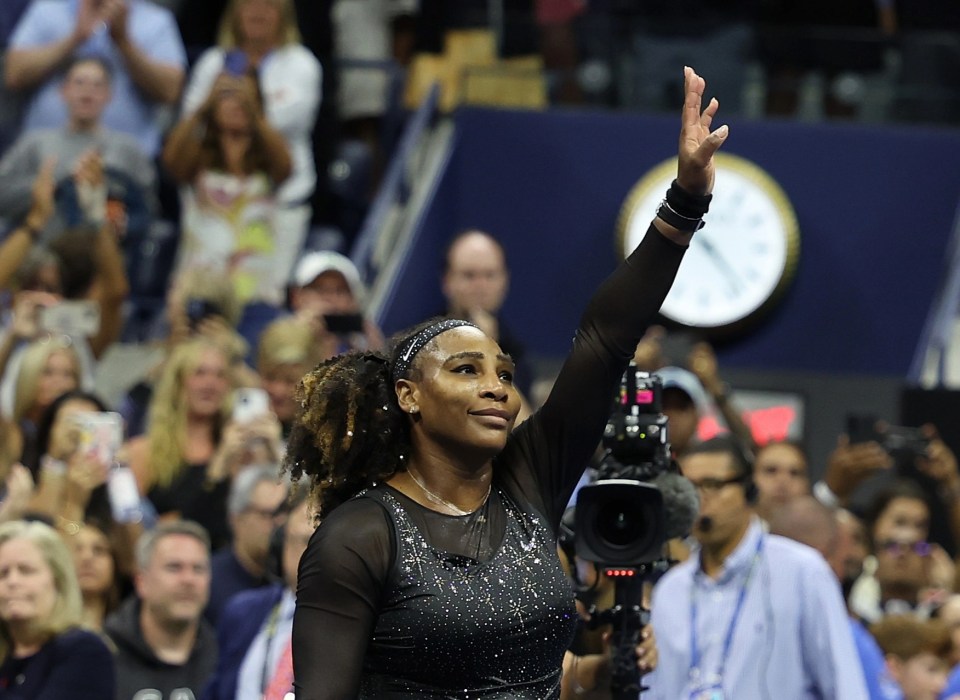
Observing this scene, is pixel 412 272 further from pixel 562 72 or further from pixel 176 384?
pixel 176 384

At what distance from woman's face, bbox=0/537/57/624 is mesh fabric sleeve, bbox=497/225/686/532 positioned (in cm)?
263

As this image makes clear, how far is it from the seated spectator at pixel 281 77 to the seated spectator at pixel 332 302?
91cm

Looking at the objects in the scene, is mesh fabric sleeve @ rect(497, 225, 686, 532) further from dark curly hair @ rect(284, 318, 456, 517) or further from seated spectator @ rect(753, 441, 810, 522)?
seated spectator @ rect(753, 441, 810, 522)

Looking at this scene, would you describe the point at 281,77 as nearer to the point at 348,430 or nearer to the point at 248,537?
the point at 248,537

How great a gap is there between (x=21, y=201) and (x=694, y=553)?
154 inches

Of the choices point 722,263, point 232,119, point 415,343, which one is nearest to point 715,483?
point 415,343

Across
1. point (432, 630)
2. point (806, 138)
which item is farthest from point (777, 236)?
point (432, 630)

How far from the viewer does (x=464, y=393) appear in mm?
3812

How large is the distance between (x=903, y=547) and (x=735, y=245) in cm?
301

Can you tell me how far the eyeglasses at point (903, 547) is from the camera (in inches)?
329

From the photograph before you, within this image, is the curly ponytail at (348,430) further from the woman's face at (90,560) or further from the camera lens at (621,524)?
the woman's face at (90,560)

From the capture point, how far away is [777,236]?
1112 cm

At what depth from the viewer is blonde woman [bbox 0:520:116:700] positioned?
243 inches

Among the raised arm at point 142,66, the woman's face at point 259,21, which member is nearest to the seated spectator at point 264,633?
the raised arm at point 142,66
